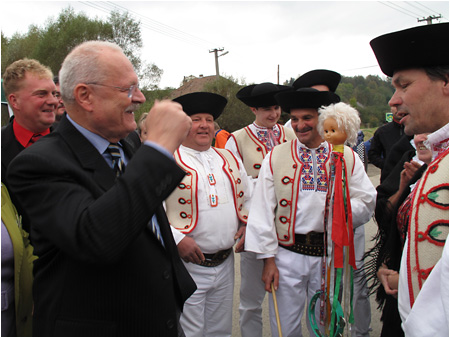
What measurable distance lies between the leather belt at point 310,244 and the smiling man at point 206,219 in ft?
1.49

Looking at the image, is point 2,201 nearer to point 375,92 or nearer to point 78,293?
point 78,293

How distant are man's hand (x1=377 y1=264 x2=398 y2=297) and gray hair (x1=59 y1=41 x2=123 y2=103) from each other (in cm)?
167

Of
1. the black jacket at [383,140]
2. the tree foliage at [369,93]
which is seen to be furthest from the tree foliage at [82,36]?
the tree foliage at [369,93]

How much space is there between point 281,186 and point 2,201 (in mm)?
1798

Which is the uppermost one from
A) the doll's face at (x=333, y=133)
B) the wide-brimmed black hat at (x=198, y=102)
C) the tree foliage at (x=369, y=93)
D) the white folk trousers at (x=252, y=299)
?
the tree foliage at (x=369, y=93)

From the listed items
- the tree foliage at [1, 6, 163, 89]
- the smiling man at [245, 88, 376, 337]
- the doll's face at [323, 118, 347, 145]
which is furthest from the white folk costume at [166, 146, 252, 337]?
the tree foliage at [1, 6, 163, 89]

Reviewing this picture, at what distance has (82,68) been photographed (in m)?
1.45

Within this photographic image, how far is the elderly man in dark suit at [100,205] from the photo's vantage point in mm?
1193

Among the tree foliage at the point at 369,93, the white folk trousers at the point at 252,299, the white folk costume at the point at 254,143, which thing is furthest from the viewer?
the tree foliage at the point at 369,93

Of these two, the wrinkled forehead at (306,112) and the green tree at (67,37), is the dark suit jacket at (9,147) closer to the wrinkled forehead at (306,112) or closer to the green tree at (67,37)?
the wrinkled forehead at (306,112)

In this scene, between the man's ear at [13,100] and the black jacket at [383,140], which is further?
the black jacket at [383,140]

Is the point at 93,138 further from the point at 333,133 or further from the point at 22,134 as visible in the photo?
the point at 333,133

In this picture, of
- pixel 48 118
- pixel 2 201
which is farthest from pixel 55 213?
pixel 48 118

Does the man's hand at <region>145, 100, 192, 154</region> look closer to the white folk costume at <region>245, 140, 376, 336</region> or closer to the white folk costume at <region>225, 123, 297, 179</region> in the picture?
the white folk costume at <region>245, 140, 376, 336</region>
